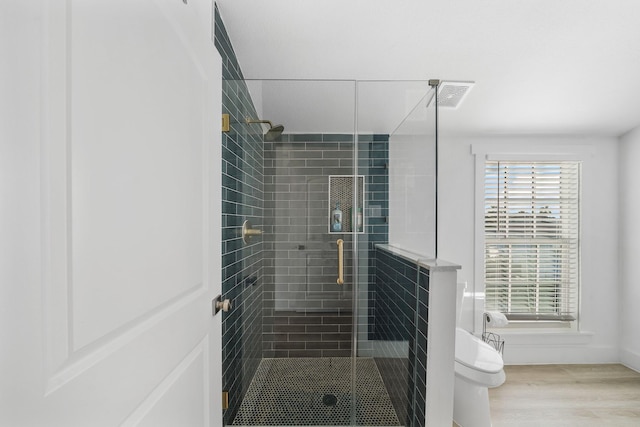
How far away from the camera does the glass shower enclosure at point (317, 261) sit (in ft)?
5.86

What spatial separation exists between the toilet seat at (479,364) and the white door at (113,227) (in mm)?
1674

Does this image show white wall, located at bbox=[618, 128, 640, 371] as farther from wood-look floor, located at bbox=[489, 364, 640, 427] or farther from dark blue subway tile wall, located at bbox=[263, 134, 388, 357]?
dark blue subway tile wall, located at bbox=[263, 134, 388, 357]

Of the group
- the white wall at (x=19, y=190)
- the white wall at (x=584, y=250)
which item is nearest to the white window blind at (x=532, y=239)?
the white wall at (x=584, y=250)

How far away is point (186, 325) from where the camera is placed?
0.95m

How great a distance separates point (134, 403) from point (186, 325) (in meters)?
0.27

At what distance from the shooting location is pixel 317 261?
1833mm

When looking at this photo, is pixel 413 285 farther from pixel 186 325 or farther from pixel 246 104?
pixel 246 104

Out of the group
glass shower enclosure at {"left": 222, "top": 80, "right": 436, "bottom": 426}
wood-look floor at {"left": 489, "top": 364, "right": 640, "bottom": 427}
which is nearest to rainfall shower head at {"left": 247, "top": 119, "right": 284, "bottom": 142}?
glass shower enclosure at {"left": 222, "top": 80, "right": 436, "bottom": 426}

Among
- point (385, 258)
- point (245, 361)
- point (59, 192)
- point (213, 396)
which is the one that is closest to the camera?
point (59, 192)

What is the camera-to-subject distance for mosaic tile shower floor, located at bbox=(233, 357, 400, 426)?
72.1 inches

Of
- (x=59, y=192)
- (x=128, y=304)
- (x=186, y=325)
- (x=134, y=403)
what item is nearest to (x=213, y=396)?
(x=186, y=325)

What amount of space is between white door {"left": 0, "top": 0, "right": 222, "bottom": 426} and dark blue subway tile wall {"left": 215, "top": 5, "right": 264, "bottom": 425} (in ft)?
1.96

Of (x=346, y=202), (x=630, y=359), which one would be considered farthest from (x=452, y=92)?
(x=630, y=359)

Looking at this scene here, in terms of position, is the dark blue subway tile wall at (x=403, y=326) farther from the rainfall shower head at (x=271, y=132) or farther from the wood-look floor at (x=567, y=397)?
the wood-look floor at (x=567, y=397)
